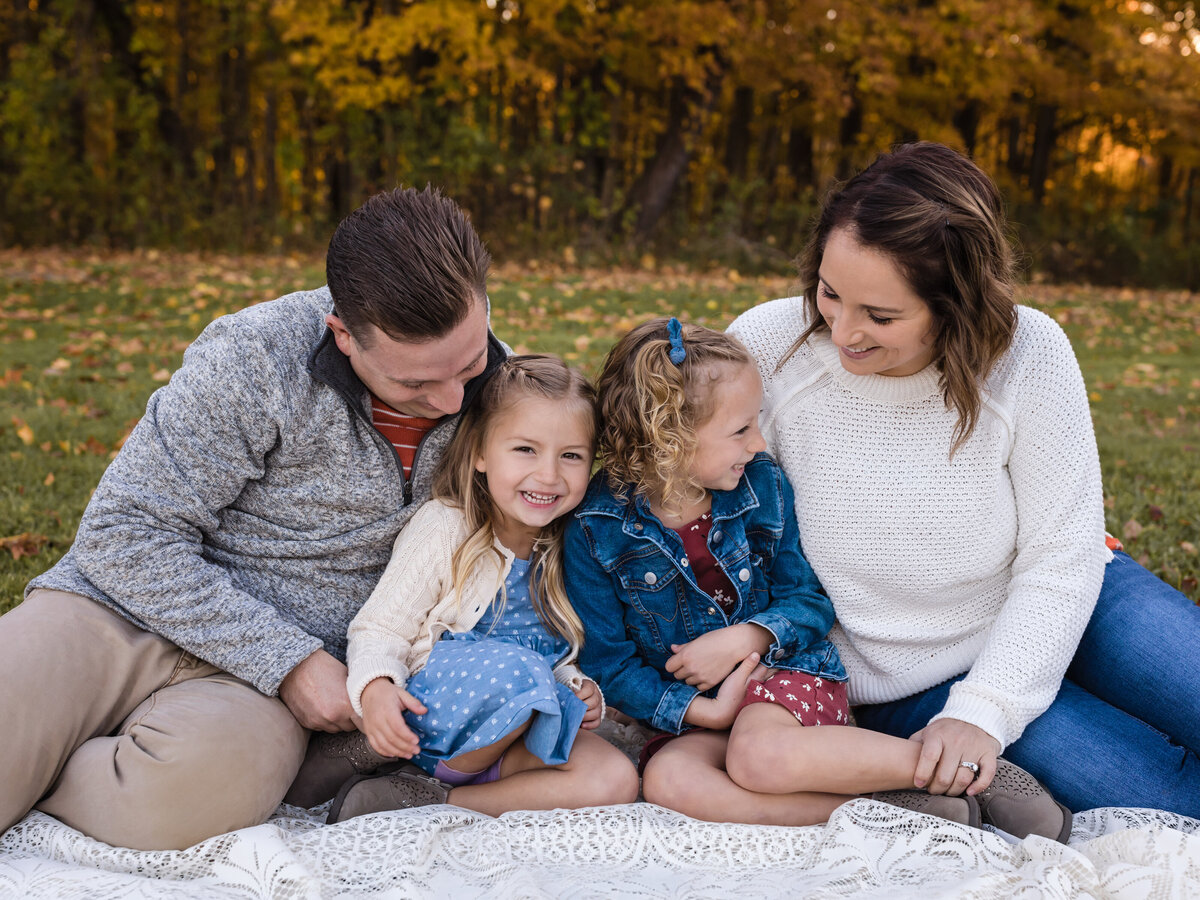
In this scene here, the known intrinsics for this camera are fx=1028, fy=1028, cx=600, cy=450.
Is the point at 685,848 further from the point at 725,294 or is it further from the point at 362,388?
the point at 725,294

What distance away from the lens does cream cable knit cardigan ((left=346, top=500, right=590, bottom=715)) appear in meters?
2.39

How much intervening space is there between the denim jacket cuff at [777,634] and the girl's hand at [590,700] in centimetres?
41

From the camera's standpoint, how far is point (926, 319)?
2.26m

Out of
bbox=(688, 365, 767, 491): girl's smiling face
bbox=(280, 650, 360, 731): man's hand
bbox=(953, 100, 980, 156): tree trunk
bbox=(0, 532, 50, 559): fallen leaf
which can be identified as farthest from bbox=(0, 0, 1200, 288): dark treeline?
bbox=(280, 650, 360, 731): man's hand

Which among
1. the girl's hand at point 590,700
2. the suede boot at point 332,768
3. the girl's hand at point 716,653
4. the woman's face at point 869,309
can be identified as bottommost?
the suede boot at point 332,768

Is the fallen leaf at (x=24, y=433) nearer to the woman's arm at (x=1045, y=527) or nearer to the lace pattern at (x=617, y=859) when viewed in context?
the lace pattern at (x=617, y=859)

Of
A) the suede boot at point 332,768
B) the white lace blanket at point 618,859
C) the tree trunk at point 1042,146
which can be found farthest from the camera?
the tree trunk at point 1042,146

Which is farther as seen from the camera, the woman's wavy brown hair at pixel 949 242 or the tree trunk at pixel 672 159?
the tree trunk at pixel 672 159

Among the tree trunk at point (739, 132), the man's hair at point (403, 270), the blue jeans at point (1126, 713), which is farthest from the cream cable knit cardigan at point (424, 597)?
the tree trunk at point (739, 132)

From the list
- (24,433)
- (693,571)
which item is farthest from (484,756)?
(24,433)

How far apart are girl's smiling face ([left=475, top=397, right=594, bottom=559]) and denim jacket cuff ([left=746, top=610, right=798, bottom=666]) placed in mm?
529

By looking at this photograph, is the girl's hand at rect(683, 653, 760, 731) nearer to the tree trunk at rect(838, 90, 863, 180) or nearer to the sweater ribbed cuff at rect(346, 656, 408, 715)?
the sweater ribbed cuff at rect(346, 656, 408, 715)

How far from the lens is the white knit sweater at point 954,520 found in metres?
2.34

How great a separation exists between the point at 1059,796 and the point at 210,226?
13.3 meters
